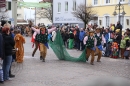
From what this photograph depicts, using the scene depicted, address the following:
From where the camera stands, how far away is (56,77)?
10070mm

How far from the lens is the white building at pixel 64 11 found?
4656 cm

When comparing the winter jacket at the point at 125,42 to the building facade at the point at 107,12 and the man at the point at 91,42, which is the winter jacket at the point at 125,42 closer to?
the man at the point at 91,42

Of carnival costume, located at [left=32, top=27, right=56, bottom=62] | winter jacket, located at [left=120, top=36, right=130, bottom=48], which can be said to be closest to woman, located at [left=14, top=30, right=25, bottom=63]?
carnival costume, located at [left=32, top=27, right=56, bottom=62]

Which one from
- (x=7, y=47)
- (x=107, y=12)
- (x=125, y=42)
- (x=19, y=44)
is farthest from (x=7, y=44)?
(x=107, y=12)

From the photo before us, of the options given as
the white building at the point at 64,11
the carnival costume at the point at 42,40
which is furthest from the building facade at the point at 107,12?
the carnival costume at the point at 42,40

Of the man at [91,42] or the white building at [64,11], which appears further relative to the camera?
the white building at [64,11]

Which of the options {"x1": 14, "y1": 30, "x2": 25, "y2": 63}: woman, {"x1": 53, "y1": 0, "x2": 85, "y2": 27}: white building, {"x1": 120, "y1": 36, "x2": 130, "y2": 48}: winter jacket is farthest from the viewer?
{"x1": 53, "y1": 0, "x2": 85, "y2": 27}: white building

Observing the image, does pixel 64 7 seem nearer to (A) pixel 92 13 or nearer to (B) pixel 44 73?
(A) pixel 92 13

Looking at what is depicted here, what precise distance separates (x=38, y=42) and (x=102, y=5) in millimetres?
22793

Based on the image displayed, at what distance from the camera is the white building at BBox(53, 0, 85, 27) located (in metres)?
46.6

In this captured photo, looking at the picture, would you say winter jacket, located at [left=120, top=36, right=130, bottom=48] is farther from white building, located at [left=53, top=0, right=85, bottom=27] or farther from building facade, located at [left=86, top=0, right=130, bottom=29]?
white building, located at [left=53, top=0, right=85, bottom=27]

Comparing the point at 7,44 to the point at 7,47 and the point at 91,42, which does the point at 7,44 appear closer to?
the point at 7,47

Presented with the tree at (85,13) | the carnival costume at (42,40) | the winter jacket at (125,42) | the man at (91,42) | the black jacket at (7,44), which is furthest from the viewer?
the tree at (85,13)

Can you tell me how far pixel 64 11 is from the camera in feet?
162
